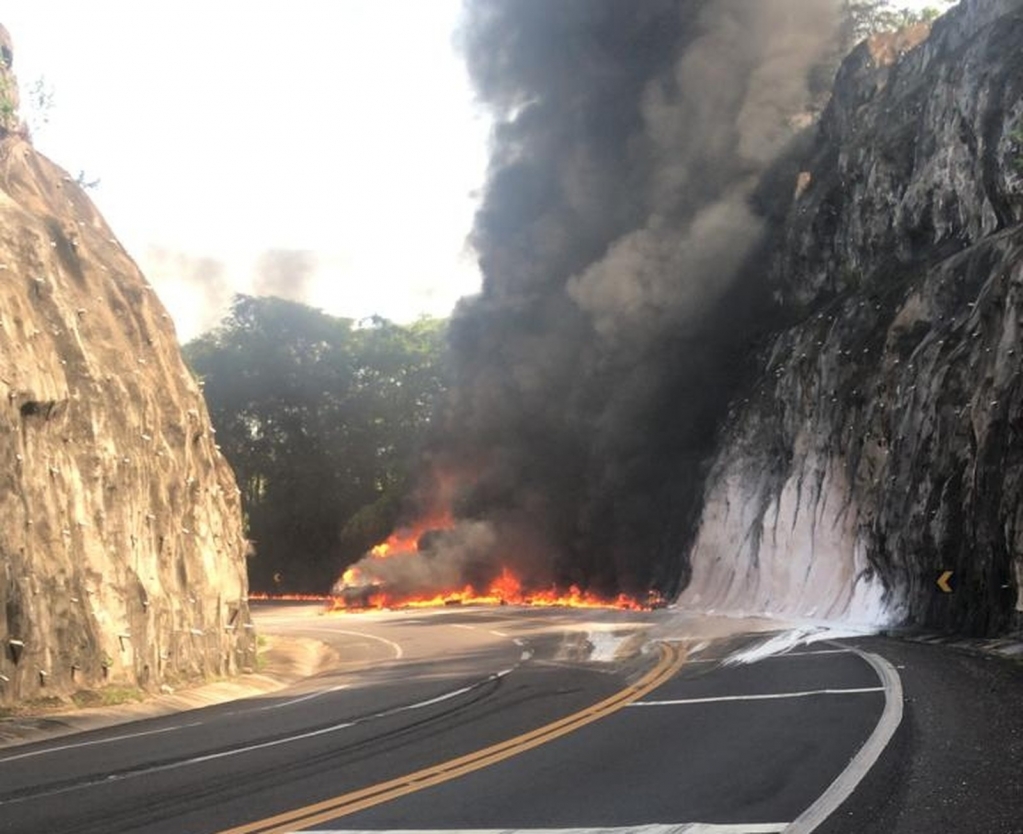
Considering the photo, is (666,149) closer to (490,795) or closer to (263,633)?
(263,633)

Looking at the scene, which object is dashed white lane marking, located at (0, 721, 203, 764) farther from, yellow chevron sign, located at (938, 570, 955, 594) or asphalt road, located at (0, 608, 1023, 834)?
yellow chevron sign, located at (938, 570, 955, 594)

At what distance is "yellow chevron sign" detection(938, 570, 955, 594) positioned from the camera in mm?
19609

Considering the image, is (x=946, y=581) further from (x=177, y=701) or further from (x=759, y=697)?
(x=177, y=701)

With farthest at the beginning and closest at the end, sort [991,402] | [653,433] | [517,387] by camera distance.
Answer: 1. [517,387]
2. [653,433]
3. [991,402]

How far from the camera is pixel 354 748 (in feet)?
30.8

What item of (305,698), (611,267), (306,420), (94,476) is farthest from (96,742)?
(306,420)

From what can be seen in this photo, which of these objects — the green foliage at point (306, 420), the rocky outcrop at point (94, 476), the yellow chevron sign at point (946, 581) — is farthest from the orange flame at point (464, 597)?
the yellow chevron sign at point (946, 581)

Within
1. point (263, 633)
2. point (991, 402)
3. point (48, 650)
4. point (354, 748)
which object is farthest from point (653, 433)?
point (354, 748)

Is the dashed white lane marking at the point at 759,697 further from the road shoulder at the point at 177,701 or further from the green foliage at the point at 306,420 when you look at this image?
the green foliage at the point at 306,420

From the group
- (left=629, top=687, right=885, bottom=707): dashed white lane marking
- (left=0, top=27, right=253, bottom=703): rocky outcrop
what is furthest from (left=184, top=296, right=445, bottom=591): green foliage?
(left=629, top=687, right=885, bottom=707): dashed white lane marking

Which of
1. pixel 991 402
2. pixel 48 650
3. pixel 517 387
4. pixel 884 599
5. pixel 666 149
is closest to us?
pixel 48 650

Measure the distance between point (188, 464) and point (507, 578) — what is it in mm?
29368

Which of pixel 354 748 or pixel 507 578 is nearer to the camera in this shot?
pixel 354 748

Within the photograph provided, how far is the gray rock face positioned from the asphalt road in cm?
641
